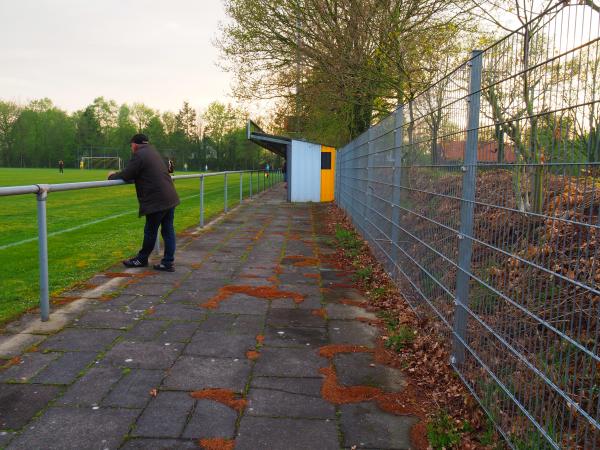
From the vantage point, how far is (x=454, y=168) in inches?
137

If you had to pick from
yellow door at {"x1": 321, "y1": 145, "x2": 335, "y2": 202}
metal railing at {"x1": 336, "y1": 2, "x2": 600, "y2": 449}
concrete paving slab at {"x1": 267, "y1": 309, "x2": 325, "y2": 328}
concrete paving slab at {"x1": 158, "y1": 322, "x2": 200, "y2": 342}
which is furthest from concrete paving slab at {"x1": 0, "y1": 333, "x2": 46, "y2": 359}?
yellow door at {"x1": 321, "y1": 145, "x2": 335, "y2": 202}

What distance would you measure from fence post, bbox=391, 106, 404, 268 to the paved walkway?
767 mm

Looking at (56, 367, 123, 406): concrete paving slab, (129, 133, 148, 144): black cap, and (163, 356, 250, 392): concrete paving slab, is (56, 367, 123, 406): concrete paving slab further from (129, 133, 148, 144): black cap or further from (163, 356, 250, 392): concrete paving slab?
(129, 133, 148, 144): black cap

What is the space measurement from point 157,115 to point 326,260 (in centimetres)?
9886

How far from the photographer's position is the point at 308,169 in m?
18.9

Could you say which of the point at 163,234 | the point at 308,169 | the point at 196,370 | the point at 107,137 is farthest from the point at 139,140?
the point at 107,137

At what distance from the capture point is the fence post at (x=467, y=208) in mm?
3100

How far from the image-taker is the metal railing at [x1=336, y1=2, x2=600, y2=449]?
6.22 feet

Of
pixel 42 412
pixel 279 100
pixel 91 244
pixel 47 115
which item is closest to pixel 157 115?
pixel 47 115

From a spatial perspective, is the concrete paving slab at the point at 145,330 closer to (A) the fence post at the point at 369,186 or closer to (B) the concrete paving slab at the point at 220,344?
(B) the concrete paving slab at the point at 220,344

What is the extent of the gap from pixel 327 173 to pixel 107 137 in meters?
85.9

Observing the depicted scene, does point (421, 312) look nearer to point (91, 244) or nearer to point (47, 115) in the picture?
point (91, 244)

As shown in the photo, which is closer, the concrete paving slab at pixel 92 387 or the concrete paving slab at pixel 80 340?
the concrete paving slab at pixel 92 387

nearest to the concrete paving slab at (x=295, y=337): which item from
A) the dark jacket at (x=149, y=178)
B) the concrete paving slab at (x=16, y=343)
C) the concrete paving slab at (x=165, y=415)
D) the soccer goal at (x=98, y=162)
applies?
the concrete paving slab at (x=165, y=415)
